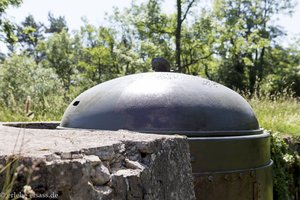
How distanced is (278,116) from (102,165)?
28.6ft

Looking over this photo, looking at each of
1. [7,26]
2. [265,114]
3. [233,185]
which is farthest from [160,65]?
[7,26]

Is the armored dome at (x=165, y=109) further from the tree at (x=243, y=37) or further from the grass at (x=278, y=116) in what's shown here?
the tree at (x=243, y=37)

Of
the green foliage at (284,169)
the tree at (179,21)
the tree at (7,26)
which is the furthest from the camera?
the tree at (179,21)

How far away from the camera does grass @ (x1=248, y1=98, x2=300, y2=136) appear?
348 inches

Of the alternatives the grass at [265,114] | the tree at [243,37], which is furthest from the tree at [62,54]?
the grass at [265,114]

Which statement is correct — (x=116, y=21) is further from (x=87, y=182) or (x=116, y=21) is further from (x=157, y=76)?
(x=87, y=182)

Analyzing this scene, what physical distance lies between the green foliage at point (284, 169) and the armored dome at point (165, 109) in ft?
6.71

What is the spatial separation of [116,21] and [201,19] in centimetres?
758

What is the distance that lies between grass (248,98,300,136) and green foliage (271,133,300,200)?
1401 mm

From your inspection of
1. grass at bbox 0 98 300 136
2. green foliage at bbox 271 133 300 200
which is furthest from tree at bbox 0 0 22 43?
green foliage at bbox 271 133 300 200

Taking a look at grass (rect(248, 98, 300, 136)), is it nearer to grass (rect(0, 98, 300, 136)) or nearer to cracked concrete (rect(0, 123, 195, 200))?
grass (rect(0, 98, 300, 136))

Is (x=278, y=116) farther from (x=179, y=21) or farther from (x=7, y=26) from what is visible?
(x=179, y=21)

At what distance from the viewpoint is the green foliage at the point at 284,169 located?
606cm

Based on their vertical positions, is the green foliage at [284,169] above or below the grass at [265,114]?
below
